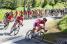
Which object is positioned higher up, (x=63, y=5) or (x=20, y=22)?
(x=20, y=22)

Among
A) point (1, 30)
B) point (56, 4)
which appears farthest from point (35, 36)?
point (56, 4)

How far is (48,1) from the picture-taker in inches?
2982

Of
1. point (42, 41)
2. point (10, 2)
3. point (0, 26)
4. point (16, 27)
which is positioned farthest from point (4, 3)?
point (42, 41)

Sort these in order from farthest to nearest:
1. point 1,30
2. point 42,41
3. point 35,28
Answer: point 1,30 < point 35,28 < point 42,41

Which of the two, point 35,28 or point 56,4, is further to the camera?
point 56,4

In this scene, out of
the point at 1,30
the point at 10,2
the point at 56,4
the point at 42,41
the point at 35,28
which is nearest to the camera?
the point at 42,41

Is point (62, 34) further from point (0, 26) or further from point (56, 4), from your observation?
point (56, 4)

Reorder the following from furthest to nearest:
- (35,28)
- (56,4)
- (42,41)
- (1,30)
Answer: (56,4) < (1,30) < (35,28) < (42,41)

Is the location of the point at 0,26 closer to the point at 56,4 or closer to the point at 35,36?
the point at 35,36

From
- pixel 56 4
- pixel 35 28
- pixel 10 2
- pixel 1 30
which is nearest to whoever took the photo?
pixel 35 28

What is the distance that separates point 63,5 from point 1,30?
52200 mm

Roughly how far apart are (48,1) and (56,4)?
2.10m

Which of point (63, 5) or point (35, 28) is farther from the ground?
point (35, 28)

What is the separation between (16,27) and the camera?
2138cm
